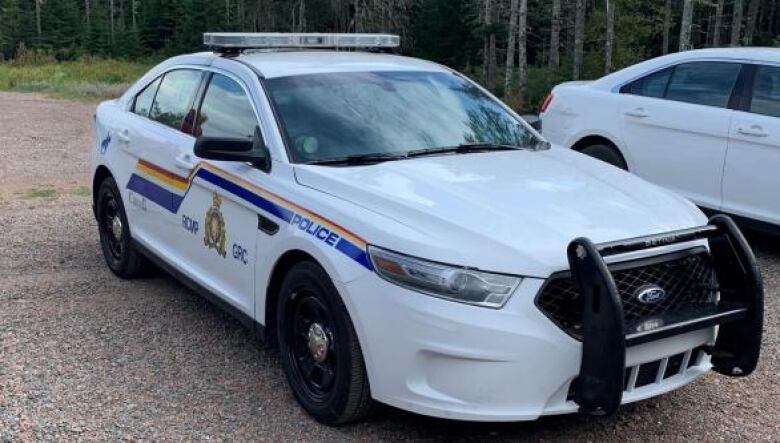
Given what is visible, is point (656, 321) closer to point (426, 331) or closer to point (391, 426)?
point (426, 331)

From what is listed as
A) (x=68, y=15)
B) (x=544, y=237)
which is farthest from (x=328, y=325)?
(x=68, y=15)

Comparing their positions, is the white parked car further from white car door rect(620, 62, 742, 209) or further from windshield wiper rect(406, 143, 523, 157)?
windshield wiper rect(406, 143, 523, 157)

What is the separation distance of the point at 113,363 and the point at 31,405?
59cm

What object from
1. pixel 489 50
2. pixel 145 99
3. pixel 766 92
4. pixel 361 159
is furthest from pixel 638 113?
pixel 489 50

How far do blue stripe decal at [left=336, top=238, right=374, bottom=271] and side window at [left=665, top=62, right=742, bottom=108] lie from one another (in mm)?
4499

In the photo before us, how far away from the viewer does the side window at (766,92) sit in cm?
652

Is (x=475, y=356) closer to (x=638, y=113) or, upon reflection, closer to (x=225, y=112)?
(x=225, y=112)

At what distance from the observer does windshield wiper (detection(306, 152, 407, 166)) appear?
13.6 ft

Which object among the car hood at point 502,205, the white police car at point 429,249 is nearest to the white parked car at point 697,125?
the white police car at point 429,249

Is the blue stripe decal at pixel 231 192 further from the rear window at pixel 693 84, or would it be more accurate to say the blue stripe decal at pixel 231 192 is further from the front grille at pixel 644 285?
the rear window at pixel 693 84

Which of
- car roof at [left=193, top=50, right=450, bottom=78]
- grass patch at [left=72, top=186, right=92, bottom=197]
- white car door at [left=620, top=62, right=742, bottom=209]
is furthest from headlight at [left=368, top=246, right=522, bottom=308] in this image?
grass patch at [left=72, top=186, right=92, bottom=197]

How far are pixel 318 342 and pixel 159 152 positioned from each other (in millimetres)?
2077

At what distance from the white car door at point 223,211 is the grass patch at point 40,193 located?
475cm

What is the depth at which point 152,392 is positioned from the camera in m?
4.21
